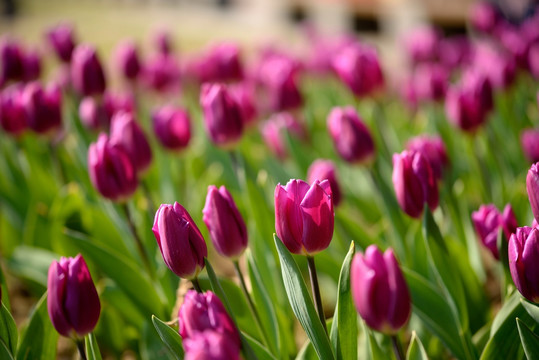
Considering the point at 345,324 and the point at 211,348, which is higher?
the point at 211,348

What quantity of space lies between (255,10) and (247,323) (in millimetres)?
8460

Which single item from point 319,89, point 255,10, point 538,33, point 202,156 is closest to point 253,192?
point 202,156

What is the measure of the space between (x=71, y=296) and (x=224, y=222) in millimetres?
A: 245

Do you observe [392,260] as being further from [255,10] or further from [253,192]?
[255,10]

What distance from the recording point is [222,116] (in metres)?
1.43

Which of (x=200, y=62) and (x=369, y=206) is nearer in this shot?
(x=369, y=206)

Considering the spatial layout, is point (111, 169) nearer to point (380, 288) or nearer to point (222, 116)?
point (222, 116)

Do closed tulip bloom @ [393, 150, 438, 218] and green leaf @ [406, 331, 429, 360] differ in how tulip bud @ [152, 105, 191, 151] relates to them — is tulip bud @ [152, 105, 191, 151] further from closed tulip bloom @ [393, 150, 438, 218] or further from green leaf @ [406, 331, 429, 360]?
green leaf @ [406, 331, 429, 360]

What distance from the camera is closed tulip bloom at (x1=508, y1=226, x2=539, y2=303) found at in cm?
79

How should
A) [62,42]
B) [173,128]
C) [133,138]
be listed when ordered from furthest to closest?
[62,42] → [173,128] → [133,138]

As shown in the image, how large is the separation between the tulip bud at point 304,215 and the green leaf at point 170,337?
206mm

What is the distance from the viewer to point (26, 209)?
1880 mm

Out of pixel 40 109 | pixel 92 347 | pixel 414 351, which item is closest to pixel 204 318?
pixel 92 347

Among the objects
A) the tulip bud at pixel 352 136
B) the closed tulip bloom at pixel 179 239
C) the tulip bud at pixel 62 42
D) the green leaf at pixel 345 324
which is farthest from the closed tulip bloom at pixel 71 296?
the tulip bud at pixel 62 42
